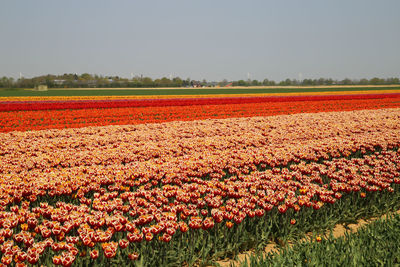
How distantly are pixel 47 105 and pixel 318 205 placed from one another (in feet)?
82.9

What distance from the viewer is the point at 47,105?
25.4 metres

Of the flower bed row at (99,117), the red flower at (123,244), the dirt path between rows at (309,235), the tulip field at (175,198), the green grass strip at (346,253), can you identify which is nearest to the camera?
the red flower at (123,244)

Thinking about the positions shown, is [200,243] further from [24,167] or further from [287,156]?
[24,167]

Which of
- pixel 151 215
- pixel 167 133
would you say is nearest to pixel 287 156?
pixel 151 215

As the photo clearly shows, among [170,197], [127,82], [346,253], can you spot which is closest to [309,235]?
[346,253]

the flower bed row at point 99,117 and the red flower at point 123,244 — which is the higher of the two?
the flower bed row at point 99,117

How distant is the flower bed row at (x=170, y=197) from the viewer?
398 cm

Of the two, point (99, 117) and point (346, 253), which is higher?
point (99, 117)

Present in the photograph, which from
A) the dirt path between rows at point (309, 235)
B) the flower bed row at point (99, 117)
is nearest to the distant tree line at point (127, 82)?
the flower bed row at point (99, 117)

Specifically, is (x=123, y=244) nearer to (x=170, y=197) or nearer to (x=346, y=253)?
(x=170, y=197)

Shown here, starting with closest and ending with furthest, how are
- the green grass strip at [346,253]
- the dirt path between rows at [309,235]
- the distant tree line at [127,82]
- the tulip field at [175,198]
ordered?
the green grass strip at [346,253]
the tulip field at [175,198]
the dirt path between rows at [309,235]
the distant tree line at [127,82]

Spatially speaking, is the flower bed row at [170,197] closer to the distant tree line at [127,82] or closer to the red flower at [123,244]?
the red flower at [123,244]

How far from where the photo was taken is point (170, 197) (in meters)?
5.77

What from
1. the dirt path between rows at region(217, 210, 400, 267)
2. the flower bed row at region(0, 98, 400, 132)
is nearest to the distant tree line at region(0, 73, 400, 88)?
the flower bed row at region(0, 98, 400, 132)
